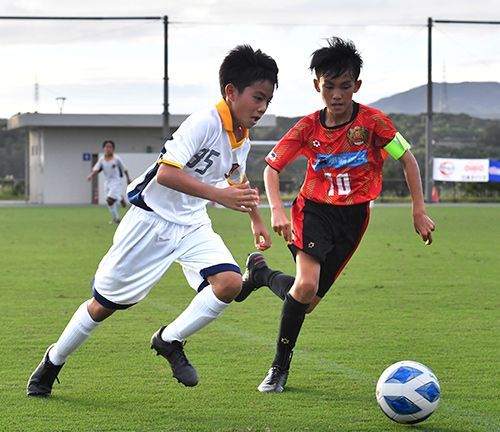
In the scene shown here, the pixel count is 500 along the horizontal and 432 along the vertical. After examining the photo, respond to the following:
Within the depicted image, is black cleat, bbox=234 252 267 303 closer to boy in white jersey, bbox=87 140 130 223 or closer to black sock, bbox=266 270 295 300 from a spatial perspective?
black sock, bbox=266 270 295 300

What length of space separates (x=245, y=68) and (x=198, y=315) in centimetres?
131

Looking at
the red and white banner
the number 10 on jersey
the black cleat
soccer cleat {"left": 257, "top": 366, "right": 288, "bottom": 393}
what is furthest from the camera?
the red and white banner

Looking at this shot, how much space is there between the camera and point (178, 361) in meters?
5.70

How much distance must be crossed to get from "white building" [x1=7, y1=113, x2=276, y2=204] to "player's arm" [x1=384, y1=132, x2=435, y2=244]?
38.3 meters

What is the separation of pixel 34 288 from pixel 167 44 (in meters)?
31.3

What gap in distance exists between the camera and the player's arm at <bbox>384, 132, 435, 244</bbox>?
20.0 feet

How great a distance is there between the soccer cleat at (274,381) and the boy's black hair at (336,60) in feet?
5.53

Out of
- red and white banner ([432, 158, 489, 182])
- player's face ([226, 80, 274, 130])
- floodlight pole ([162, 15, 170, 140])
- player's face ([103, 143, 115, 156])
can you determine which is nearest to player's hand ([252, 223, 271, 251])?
player's face ([226, 80, 274, 130])

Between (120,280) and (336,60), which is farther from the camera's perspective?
(336,60)

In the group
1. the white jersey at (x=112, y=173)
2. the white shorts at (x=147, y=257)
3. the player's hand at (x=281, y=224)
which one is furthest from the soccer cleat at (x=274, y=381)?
the white jersey at (x=112, y=173)

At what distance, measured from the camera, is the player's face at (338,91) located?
6.22 meters

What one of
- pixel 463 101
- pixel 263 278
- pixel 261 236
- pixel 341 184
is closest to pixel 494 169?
pixel 463 101

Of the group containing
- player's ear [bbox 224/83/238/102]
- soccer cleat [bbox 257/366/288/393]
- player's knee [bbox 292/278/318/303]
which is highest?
player's ear [bbox 224/83/238/102]

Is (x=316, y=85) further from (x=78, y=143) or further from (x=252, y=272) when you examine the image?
(x=78, y=143)
